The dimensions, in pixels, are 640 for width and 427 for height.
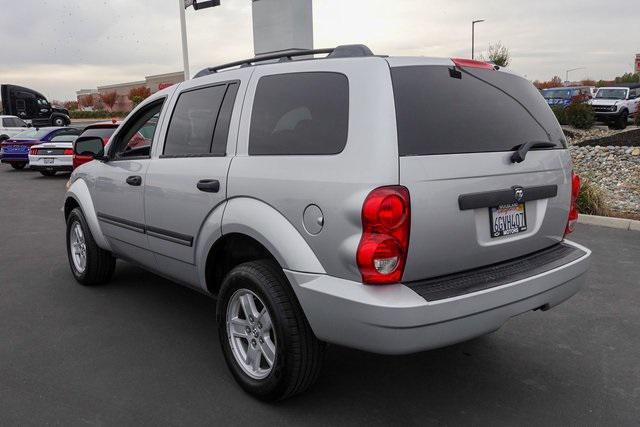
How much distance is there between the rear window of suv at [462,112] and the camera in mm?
2775

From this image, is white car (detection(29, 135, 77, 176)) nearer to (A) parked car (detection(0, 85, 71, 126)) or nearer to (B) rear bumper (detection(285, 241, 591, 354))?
(B) rear bumper (detection(285, 241, 591, 354))

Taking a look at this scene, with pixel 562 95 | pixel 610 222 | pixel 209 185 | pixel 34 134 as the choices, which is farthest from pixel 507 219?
pixel 562 95

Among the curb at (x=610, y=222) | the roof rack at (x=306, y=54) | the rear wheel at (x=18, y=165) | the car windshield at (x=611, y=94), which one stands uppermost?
the car windshield at (x=611, y=94)

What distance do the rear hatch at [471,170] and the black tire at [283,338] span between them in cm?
65

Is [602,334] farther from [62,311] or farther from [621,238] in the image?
[62,311]

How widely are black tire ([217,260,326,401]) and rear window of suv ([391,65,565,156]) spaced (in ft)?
3.20

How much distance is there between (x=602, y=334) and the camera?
4.16m

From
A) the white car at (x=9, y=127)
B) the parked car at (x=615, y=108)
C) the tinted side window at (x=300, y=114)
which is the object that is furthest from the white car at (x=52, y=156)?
the parked car at (x=615, y=108)

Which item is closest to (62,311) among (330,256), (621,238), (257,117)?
(257,117)

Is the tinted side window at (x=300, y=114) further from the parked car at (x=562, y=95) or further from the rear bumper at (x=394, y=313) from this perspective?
the parked car at (x=562, y=95)

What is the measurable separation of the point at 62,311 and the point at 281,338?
8.77 feet

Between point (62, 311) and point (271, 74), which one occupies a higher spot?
point (271, 74)

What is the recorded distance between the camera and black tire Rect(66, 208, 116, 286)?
204 inches

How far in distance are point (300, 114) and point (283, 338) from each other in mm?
1208
